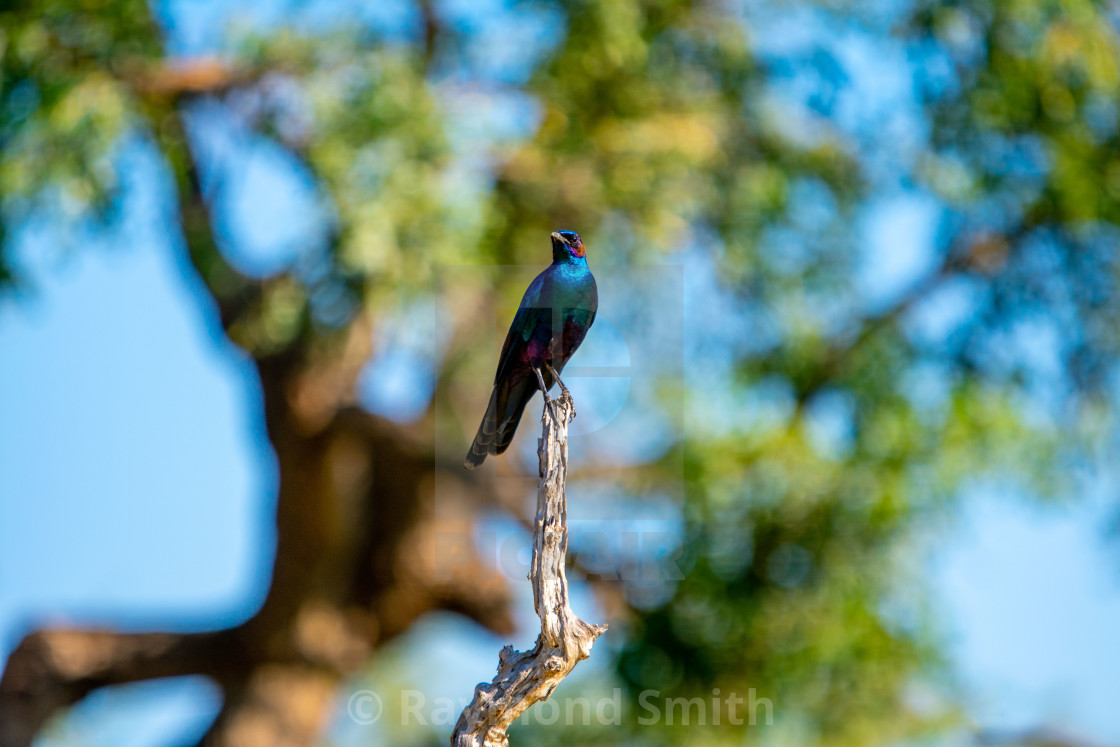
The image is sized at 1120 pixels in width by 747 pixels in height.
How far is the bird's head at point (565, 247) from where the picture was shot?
3977 mm

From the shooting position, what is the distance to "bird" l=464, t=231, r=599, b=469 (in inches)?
153

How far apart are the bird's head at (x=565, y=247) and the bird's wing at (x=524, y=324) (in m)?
0.11

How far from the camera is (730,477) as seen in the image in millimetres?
9562

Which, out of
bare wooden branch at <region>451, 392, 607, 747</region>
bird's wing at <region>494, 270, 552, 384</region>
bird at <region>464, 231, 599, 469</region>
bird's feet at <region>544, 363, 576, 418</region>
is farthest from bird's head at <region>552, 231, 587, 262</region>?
bare wooden branch at <region>451, 392, 607, 747</region>

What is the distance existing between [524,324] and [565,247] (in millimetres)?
343

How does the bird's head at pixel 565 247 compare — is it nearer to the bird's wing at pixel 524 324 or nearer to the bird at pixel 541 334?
the bird at pixel 541 334

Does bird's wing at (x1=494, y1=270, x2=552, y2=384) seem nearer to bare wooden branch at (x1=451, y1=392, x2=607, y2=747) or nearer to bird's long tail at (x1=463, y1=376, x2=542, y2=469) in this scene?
bird's long tail at (x1=463, y1=376, x2=542, y2=469)

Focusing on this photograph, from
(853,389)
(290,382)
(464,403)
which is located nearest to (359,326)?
(290,382)

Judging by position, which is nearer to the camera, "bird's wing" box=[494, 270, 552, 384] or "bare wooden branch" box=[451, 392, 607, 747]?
"bare wooden branch" box=[451, 392, 607, 747]

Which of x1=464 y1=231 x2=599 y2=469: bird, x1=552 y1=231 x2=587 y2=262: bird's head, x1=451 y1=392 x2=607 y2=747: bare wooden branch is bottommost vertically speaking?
x1=451 y1=392 x2=607 y2=747: bare wooden branch

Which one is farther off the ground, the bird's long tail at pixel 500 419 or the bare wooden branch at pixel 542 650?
the bird's long tail at pixel 500 419

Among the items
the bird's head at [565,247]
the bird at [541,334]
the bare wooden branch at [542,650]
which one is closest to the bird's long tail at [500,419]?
the bird at [541,334]

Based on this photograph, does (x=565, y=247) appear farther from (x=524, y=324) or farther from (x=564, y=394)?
(x=564, y=394)

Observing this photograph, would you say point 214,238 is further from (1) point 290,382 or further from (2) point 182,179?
(1) point 290,382
